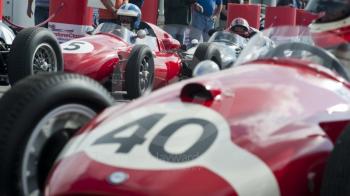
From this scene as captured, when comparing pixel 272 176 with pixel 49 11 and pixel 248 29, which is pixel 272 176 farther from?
pixel 248 29

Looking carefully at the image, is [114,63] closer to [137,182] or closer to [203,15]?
[203,15]

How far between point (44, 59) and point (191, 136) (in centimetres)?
494

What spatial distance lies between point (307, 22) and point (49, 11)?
7.19 m

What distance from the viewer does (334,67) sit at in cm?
361

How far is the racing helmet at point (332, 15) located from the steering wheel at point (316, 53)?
1.51 feet

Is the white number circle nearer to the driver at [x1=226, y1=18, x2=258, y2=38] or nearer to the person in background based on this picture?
the person in background

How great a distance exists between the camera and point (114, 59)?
8.21 metres

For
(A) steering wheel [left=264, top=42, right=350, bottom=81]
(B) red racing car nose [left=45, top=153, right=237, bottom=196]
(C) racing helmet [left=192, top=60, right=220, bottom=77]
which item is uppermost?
(A) steering wheel [left=264, top=42, right=350, bottom=81]

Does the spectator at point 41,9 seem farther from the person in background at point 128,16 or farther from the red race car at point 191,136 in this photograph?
the red race car at point 191,136

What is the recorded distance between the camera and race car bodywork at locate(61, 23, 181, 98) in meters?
7.87

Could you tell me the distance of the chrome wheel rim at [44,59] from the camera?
738cm

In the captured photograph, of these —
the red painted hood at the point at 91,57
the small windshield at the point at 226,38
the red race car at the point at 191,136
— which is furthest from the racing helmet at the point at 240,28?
the red race car at the point at 191,136

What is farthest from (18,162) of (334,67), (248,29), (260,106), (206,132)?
(248,29)

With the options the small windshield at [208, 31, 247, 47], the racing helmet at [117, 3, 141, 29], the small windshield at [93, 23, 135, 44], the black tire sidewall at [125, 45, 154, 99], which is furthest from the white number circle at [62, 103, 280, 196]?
the small windshield at [208, 31, 247, 47]
